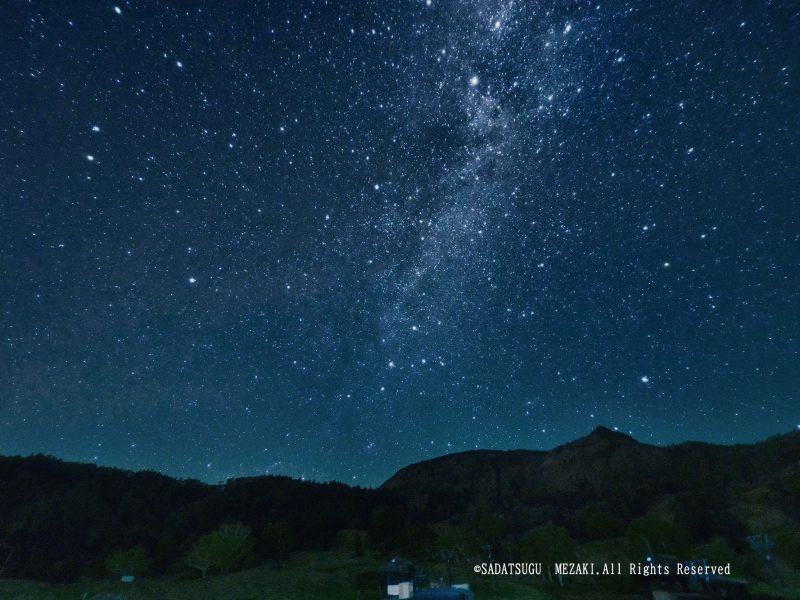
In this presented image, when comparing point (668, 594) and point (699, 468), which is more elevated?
point (699, 468)

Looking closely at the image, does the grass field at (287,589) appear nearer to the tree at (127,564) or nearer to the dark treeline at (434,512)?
the tree at (127,564)

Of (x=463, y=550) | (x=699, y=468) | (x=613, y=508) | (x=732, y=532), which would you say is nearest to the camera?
(x=463, y=550)

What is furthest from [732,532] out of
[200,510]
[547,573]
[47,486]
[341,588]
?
[47,486]

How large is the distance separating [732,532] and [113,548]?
343 ft

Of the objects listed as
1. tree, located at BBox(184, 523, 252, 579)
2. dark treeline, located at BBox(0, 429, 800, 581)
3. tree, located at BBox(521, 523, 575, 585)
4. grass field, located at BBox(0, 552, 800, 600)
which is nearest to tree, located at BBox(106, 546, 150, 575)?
dark treeline, located at BBox(0, 429, 800, 581)

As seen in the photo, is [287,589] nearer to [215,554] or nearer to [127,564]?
[215,554]

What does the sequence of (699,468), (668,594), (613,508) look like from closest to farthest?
(668,594) → (613,508) → (699,468)

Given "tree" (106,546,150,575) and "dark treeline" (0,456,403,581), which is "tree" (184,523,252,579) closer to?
"tree" (106,546,150,575)

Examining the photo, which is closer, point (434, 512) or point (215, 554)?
point (215, 554)

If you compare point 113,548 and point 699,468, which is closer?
point 113,548

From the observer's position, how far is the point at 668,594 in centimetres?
2862

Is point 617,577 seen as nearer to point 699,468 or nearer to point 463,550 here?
point 463,550

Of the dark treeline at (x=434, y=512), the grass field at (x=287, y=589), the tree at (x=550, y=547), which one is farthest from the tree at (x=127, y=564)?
the tree at (x=550, y=547)

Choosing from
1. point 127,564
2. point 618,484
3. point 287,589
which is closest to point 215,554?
point 127,564
